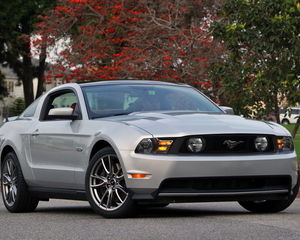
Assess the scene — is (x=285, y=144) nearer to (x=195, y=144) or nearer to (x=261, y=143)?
(x=261, y=143)

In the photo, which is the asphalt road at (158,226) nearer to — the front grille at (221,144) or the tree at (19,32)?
the front grille at (221,144)

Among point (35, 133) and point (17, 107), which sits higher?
point (35, 133)

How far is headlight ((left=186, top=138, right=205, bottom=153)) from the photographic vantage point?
26.8 feet

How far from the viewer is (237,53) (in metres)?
19.2

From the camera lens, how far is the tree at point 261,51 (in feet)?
59.1

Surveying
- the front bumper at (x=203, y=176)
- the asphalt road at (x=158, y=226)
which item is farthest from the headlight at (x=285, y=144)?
the asphalt road at (x=158, y=226)

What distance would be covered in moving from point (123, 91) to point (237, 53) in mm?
9839

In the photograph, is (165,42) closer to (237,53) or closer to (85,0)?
(85,0)

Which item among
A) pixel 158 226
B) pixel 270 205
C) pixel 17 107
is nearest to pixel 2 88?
pixel 270 205

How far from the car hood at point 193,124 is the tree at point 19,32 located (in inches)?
1189

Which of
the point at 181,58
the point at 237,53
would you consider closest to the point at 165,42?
the point at 181,58

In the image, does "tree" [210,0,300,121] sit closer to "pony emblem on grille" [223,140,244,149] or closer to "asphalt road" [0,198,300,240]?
"asphalt road" [0,198,300,240]

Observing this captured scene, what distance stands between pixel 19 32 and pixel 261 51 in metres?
24.8

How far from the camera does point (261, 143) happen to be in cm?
844
